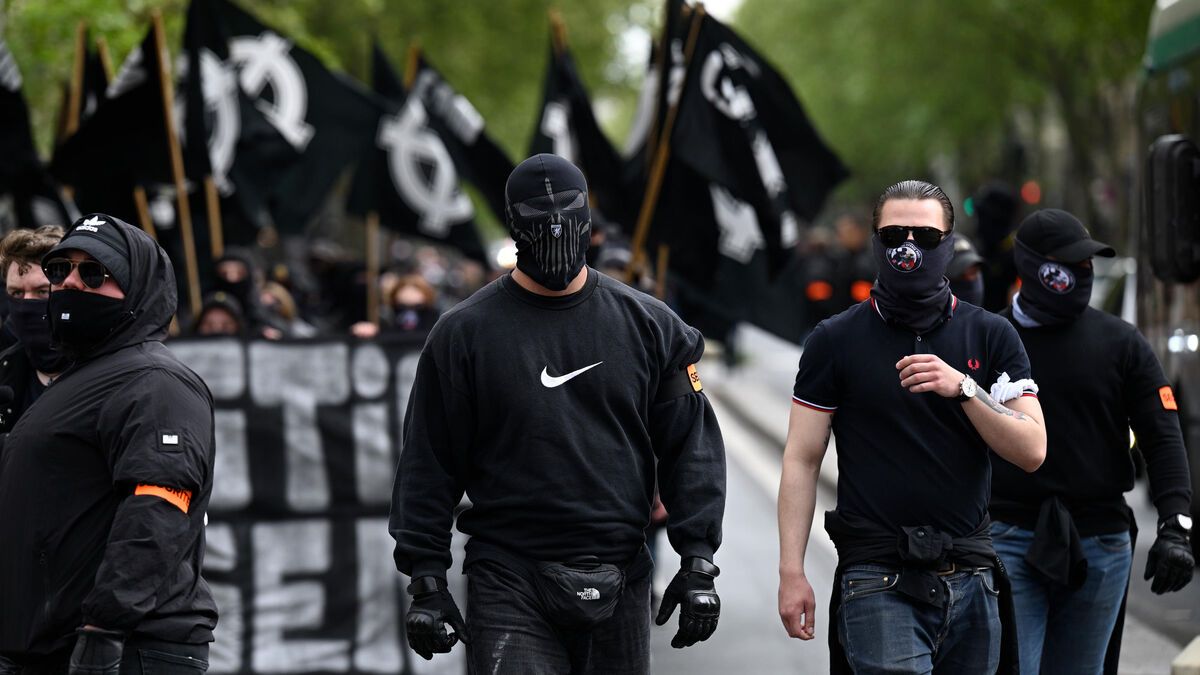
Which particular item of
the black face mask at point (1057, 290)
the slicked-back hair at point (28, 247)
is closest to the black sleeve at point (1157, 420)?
the black face mask at point (1057, 290)

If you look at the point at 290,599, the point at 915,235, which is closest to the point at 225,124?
the point at 290,599

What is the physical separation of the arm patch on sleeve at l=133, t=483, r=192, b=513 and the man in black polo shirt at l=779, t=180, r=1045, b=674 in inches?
60.2

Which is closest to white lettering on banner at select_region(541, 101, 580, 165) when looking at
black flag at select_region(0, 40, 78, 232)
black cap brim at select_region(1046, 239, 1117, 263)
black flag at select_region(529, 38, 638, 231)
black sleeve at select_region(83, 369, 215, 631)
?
black flag at select_region(529, 38, 638, 231)

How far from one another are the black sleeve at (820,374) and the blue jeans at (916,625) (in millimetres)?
435

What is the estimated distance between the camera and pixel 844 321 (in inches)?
179

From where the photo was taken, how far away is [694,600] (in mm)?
4223

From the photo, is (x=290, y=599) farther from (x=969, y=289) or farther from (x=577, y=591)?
(x=577, y=591)

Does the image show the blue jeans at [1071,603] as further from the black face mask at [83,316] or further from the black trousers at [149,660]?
the black face mask at [83,316]

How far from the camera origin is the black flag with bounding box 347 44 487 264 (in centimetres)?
1056

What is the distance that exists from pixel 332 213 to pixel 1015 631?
2738 centimetres

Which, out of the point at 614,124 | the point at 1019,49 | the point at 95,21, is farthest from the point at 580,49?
the point at 614,124

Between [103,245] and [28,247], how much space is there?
3.33 feet

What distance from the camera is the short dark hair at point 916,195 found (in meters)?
4.52

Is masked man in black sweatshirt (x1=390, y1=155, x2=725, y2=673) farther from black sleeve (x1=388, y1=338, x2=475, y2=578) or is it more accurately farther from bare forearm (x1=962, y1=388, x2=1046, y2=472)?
bare forearm (x1=962, y1=388, x2=1046, y2=472)
